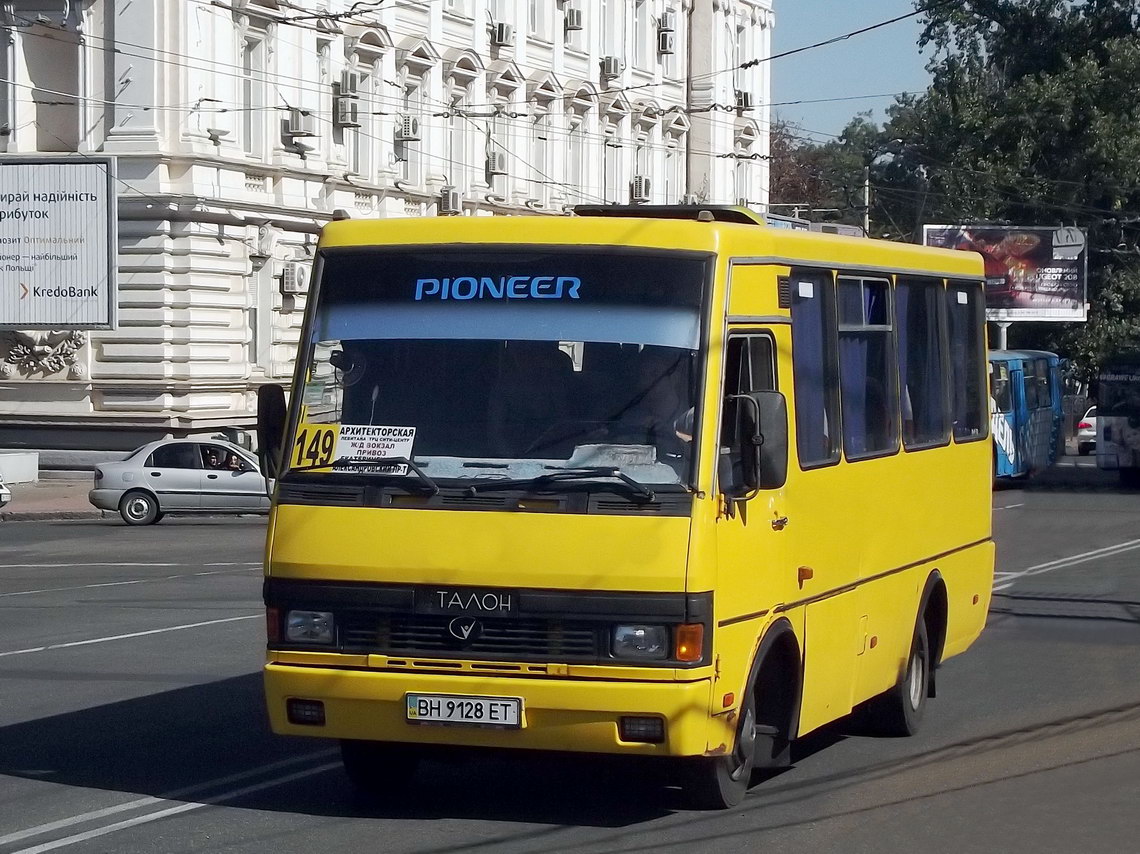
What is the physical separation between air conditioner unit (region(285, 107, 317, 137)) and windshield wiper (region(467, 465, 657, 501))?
31517mm

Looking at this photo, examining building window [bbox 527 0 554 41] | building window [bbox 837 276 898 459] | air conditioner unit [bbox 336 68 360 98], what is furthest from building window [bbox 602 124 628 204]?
building window [bbox 837 276 898 459]

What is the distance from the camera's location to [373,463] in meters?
7.31

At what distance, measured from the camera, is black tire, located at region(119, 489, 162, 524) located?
29312 mm

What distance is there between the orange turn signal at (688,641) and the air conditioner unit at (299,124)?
31.9 m

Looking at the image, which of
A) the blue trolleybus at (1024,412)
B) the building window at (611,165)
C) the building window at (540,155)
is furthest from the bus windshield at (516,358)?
the building window at (611,165)

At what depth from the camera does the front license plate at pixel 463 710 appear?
697 cm

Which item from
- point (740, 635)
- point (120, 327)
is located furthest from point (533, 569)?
point (120, 327)

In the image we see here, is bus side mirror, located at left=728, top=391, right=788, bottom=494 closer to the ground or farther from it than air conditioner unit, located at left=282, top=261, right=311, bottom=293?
closer to the ground

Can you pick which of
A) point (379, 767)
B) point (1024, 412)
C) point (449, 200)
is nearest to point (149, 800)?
point (379, 767)

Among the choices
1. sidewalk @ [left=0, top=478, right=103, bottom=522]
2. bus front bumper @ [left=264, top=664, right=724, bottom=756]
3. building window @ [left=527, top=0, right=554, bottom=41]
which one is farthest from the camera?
building window @ [left=527, top=0, right=554, bottom=41]

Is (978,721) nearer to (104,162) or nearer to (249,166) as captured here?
(104,162)

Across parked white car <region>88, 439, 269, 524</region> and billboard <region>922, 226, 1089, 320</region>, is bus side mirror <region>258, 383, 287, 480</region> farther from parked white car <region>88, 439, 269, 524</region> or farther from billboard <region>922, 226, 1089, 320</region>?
billboard <region>922, 226, 1089, 320</region>

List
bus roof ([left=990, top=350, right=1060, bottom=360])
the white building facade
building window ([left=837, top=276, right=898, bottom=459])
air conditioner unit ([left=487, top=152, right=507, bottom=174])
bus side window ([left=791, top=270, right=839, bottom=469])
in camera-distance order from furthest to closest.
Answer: air conditioner unit ([left=487, top=152, right=507, bottom=174]) < bus roof ([left=990, top=350, right=1060, bottom=360]) < the white building facade < building window ([left=837, top=276, right=898, bottom=459]) < bus side window ([left=791, top=270, right=839, bottom=469])

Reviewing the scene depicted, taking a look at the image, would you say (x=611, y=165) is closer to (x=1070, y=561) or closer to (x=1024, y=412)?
(x=1024, y=412)
